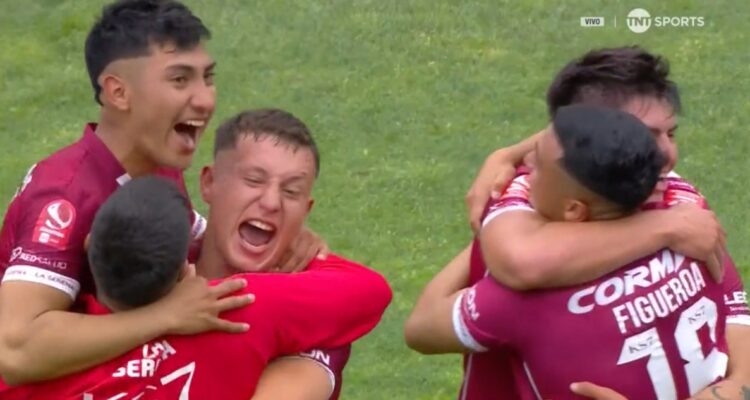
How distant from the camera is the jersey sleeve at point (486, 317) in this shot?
3451 mm

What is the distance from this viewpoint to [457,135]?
11844 mm

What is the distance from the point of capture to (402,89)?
501 inches

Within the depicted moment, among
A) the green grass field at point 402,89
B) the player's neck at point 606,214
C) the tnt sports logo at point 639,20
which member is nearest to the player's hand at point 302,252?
the player's neck at point 606,214

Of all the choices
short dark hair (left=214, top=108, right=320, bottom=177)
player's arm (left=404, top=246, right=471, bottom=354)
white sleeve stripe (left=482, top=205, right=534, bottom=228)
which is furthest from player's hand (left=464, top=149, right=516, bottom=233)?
short dark hair (left=214, top=108, right=320, bottom=177)

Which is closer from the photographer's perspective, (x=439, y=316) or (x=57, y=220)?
(x=439, y=316)

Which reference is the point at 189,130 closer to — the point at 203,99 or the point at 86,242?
the point at 203,99

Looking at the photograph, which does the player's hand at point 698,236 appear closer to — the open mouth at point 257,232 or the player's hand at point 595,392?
the player's hand at point 595,392

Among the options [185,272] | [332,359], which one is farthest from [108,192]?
[332,359]

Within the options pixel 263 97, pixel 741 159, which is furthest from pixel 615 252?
pixel 263 97

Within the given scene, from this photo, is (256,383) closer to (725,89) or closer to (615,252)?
(615,252)

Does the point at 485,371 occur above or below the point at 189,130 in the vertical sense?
below

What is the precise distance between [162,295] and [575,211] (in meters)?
0.97

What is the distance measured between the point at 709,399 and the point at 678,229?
405mm

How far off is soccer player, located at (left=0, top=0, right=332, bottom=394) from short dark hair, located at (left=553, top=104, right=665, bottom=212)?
85cm
